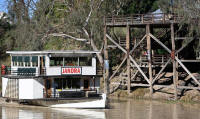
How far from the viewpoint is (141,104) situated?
3916 centimetres

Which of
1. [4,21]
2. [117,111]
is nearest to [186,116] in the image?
[117,111]

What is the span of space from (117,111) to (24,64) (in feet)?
25.8

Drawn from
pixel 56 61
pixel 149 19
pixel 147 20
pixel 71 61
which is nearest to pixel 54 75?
pixel 56 61

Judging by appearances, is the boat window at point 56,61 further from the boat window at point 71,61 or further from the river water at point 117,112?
the river water at point 117,112

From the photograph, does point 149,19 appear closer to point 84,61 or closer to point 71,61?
point 84,61

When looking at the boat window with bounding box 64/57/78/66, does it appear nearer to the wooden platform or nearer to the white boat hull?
the white boat hull

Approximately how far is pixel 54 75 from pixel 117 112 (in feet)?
17.3

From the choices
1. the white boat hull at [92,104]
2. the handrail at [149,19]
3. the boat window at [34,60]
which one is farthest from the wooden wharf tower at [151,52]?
the white boat hull at [92,104]

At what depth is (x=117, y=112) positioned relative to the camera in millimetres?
33906

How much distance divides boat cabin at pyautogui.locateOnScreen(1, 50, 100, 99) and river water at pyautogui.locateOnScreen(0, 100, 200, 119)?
129cm

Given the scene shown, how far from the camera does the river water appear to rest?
104ft

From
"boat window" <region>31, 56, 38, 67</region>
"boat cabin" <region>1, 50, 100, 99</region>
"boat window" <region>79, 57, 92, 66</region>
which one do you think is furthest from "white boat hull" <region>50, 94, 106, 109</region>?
"boat window" <region>31, 56, 38, 67</region>

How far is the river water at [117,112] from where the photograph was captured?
31.6 metres

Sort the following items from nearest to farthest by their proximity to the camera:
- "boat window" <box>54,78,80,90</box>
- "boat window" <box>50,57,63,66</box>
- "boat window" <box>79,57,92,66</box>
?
"boat window" <box>54,78,80,90</box>, "boat window" <box>50,57,63,66</box>, "boat window" <box>79,57,92,66</box>
